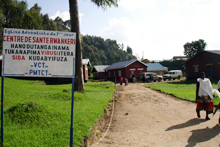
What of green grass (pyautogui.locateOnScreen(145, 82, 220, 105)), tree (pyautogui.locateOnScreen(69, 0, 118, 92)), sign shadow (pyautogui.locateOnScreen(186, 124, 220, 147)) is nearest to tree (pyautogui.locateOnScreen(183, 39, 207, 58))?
green grass (pyautogui.locateOnScreen(145, 82, 220, 105))

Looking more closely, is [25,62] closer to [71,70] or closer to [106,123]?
[71,70]

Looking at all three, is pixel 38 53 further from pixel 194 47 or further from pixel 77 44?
pixel 194 47

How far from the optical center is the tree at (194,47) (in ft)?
210

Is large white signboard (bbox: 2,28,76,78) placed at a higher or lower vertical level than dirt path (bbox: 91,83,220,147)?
higher

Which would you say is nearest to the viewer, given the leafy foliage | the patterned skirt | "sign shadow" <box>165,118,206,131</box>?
"sign shadow" <box>165,118,206,131</box>

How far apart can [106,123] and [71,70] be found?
3657 millimetres

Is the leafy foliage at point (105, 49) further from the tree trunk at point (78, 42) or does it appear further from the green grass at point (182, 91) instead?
the tree trunk at point (78, 42)

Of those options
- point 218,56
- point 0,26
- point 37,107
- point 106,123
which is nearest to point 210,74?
point 218,56

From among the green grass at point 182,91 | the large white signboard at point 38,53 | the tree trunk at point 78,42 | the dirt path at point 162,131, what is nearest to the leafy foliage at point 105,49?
the green grass at point 182,91

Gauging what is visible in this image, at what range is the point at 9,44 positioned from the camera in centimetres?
471

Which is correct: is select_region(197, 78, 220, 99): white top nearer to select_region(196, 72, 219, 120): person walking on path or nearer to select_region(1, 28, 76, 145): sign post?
select_region(196, 72, 219, 120): person walking on path

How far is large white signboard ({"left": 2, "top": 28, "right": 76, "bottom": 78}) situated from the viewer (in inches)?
185

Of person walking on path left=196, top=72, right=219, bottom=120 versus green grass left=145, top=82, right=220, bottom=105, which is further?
green grass left=145, top=82, right=220, bottom=105

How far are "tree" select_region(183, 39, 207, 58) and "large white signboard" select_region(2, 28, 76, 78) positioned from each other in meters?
67.7
